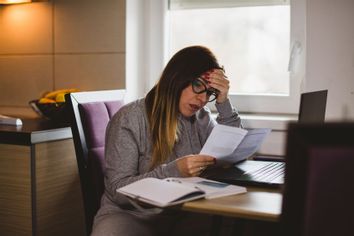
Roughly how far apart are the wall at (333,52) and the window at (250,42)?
9.4 inches

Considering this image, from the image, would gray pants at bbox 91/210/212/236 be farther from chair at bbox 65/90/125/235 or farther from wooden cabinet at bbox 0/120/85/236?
wooden cabinet at bbox 0/120/85/236

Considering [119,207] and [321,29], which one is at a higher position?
[321,29]

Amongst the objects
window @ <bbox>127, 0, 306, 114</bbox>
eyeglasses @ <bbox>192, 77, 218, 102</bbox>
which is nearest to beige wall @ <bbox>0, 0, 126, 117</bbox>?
window @ <bbox>127, 0, 306, 114</bbox>

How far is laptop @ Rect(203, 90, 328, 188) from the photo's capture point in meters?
1.58

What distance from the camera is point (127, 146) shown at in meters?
1.74

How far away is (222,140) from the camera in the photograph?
1.59 meters

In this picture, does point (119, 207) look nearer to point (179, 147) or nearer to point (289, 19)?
point (179, 147)

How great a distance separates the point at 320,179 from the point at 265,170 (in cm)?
121

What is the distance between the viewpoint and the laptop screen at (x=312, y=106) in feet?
5.60

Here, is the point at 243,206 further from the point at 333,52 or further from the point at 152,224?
the point at 333,52

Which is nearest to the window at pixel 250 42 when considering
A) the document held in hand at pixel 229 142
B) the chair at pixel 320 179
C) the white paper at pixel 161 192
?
the document held in hand at pixel 229 142

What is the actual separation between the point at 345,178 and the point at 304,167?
47mm

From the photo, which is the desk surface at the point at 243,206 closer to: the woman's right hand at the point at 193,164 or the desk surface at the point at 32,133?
the woman's right hand at the point at 193,164

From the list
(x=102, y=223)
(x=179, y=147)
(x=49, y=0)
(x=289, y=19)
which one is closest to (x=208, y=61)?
(x=179, y=147)
